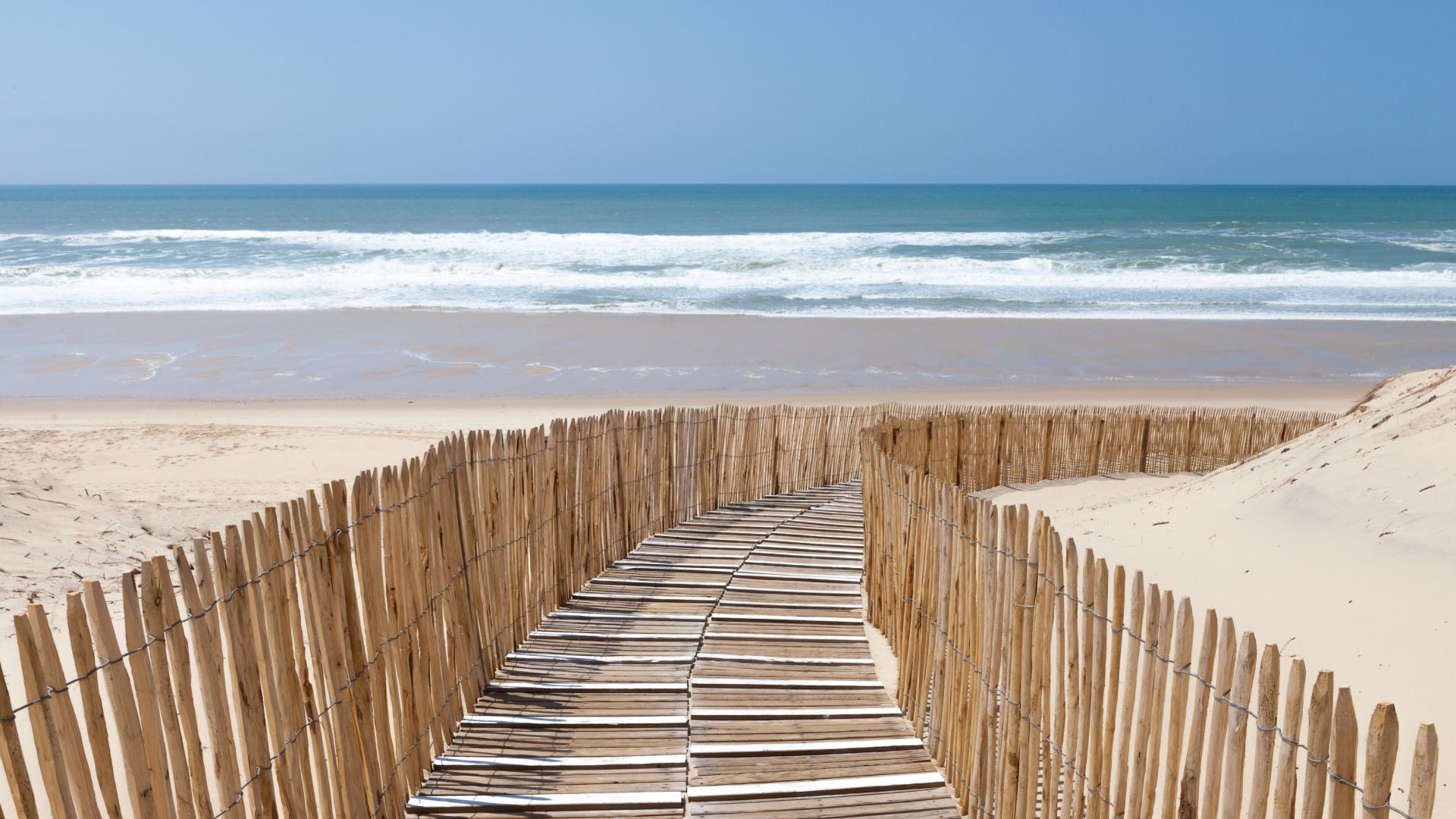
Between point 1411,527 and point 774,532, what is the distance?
12.2 ft

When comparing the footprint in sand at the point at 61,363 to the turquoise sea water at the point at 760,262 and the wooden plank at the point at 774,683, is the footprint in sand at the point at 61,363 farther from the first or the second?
the wooden plank at the point at 774,683

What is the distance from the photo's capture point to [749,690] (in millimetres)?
4480

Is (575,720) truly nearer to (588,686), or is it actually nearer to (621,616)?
(588,686)

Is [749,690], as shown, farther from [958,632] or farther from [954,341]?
[954,341]

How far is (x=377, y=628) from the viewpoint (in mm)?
3521

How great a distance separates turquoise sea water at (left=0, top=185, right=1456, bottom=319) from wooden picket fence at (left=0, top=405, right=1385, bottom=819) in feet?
71.3

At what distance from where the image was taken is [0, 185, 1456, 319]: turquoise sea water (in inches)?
1134

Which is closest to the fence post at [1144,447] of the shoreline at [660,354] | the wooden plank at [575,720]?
the shoreline at [660,354]

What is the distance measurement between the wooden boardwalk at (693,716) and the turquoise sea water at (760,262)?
2157 cm

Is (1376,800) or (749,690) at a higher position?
(1376,800)

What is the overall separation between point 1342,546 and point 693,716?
3.45 m

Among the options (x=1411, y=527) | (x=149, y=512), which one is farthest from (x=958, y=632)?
(x=149, y=512)

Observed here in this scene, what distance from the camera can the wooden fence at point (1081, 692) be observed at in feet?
6.80

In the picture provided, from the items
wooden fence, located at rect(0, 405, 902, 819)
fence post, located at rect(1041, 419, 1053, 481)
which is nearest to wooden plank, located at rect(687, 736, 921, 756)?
wooden fence, located at rect(0, 405, 902, 819)
